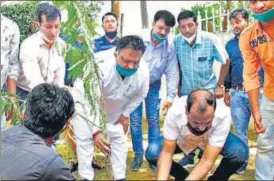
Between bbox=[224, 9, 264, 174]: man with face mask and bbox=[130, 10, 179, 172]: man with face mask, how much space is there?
0.50 meters

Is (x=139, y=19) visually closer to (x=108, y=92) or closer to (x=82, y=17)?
(x=108, y=92)

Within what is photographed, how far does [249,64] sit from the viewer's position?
4.02 meters

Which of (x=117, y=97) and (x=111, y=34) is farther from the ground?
(x=111, y=34)

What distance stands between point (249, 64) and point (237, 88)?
1.23 m

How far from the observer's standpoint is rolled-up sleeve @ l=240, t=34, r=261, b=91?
394 centimetres

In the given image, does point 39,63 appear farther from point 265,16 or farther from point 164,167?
point 265,16

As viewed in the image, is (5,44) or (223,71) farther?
(223,71)

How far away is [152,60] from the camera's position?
5.29 meters

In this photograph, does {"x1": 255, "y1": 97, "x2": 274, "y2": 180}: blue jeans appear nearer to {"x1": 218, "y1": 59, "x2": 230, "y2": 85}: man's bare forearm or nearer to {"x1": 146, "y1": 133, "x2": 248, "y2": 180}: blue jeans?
{"x1": 146, "y1": 133, "x2": 248, "y2": 180}: blue jeans

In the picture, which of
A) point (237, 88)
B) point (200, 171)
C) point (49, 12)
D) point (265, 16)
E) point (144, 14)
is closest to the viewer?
point (265, 16)

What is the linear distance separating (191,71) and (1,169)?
308cm

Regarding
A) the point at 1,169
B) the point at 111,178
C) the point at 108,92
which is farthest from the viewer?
the point at 111,178

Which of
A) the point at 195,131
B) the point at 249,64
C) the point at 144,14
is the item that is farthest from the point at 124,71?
the point at 144,14

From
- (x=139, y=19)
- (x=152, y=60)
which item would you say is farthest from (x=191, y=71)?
(x=139, y=19)
